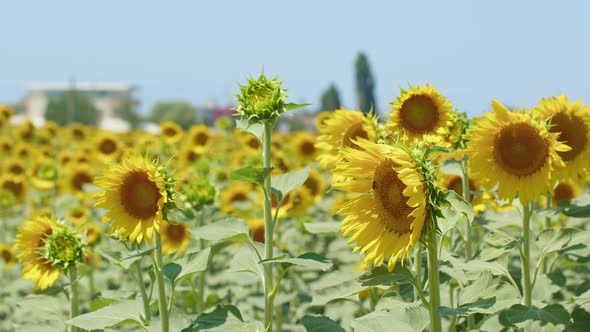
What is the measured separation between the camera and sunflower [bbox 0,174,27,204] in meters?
6.95

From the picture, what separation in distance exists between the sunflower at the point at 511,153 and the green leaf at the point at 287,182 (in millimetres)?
574

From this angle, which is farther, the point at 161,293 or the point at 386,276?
the point at 161,293

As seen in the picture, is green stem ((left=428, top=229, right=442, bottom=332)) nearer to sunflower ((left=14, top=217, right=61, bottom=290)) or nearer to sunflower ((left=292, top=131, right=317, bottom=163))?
sunflower ((left=14, top=217, right=61, bottom=290))

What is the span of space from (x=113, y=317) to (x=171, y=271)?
24 centimetres

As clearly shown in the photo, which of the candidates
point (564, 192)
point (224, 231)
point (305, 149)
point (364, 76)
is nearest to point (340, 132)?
point (224, 231)

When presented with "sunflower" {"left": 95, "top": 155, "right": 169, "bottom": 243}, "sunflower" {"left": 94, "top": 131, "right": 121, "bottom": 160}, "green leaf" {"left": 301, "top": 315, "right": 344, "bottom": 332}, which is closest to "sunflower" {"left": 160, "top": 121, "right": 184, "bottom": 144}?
"sunflower" {"left": 94, "top": 131, "right": 121, "bottom": 160}

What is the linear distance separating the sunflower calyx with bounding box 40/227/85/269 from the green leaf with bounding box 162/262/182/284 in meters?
0.59

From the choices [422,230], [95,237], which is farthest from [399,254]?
[95,237]

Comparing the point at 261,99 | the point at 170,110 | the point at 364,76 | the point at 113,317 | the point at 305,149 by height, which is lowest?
the point at 113,317

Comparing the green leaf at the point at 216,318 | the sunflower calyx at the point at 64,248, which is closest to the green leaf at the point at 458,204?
the green leaf at the point at 216,318

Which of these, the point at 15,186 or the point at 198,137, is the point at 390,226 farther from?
the point at 198,137

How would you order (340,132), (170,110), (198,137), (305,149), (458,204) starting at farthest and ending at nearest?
(170,110) → (198,137) → (305,149) → (340,132) → (458,204)

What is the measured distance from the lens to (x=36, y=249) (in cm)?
310

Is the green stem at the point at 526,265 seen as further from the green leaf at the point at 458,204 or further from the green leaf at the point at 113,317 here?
the green leaf at the point at 113,317
